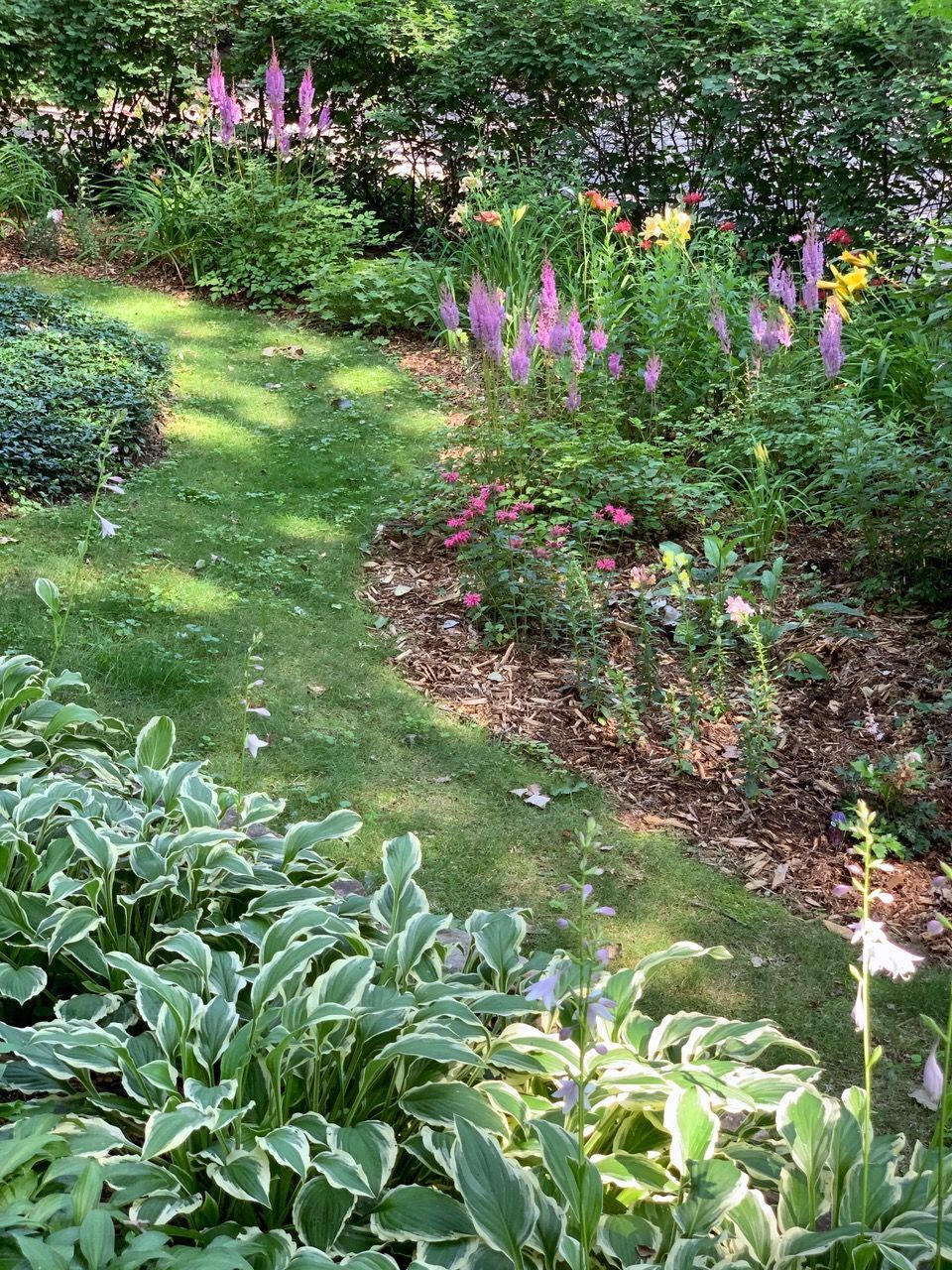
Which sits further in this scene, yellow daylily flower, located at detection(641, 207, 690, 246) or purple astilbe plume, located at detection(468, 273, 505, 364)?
yellow daylily flower, located at detection(641, 207, 690, 246)

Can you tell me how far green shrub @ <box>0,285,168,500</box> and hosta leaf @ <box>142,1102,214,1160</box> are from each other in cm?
317

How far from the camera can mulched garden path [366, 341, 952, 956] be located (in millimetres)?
3266

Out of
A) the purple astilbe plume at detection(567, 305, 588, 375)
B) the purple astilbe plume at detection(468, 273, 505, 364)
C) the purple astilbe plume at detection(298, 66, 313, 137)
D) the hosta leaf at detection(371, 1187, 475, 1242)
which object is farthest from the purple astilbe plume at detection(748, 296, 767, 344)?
the hosta leaf at detection(371, 1187, 475, 1242)

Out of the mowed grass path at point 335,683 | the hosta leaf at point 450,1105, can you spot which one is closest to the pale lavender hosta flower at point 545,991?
the hosta leaf at point 450,1105

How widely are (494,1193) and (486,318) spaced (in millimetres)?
3681

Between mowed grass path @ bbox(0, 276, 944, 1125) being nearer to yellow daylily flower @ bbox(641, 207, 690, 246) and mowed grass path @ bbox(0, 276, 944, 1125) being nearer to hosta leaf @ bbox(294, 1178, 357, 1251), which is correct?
hosta leaf @ bbox(294, 1178, 357, 1251)

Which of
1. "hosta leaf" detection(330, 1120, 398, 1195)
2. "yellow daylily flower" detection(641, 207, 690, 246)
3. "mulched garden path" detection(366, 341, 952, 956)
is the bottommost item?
"mulched garden path" detection(366, 341, 952, 956)

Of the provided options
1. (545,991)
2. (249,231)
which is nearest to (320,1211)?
(545,991)

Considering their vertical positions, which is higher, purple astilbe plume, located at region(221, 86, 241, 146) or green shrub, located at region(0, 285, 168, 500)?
purple astilbe plume, located at region(221, 86, 241, 146)

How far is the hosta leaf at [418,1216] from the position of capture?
1.78m

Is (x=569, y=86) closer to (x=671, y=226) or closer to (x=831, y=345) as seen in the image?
(x=671, y=226)

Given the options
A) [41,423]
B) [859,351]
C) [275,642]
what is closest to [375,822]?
[275,642]

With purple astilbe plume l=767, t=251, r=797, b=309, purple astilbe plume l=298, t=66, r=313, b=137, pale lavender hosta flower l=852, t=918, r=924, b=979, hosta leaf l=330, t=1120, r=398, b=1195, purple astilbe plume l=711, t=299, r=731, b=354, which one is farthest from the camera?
purple astilbe plume l=298, t=66, r=313, b=137

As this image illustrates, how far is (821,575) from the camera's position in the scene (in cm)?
455
